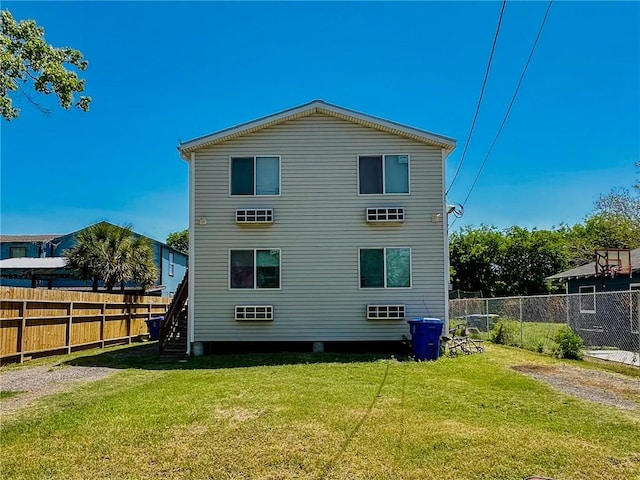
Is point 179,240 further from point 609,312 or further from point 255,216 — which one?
point 609,312

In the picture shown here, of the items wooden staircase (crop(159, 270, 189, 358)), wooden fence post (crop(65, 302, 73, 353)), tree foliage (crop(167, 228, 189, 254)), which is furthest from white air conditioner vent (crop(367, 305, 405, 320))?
tree foliage (crop(167, 228, 189, 254))

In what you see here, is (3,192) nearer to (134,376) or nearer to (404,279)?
(134,376)

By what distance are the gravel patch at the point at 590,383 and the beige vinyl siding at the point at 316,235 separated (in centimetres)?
308

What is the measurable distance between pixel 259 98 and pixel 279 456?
35.6 feet

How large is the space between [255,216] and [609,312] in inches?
388

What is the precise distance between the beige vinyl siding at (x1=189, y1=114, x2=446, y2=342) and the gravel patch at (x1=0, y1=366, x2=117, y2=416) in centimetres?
291

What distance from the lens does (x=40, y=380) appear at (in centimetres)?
834

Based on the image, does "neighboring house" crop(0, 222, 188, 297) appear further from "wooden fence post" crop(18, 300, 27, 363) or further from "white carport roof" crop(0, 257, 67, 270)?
"wooden fence post" crop(18, 300, 27, 363)

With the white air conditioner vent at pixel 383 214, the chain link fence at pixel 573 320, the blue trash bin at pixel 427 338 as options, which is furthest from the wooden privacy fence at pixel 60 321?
the chain link fence at pixel 573 320

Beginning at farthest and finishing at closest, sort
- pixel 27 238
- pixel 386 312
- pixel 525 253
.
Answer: pixel 525 253 < pixel 27 238 < pixel 386 312

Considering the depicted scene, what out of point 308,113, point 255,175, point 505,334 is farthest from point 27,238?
point 505,334

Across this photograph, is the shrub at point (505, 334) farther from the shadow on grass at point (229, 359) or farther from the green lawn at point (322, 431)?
the green lawn at point (322, 431)

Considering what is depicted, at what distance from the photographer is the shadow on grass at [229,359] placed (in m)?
10.0

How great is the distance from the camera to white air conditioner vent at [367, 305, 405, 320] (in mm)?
11367
